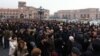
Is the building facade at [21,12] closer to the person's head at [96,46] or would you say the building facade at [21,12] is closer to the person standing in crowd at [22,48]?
the person standing in crowd at [22,48]

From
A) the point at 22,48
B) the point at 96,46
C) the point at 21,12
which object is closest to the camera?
the point at 96,46

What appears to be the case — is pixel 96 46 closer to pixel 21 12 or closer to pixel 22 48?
pixel 22 48

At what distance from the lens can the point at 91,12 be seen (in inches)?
6270

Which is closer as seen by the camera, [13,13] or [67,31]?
[67,31]

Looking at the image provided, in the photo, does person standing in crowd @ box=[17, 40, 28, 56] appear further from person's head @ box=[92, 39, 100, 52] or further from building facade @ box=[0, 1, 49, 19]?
building facade @ box=[0, 1, 49, 19]

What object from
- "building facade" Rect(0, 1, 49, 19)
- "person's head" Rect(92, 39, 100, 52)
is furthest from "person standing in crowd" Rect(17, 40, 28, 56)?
"building facade" Rect(0, 1, 49, 19)

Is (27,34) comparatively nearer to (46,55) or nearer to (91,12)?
(46,55)

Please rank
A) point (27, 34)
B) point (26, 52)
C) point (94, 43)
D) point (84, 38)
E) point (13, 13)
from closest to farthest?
point (94, 43) < point (26, 52) < point (84, 38) < point (27, 34) < point (13, 13)

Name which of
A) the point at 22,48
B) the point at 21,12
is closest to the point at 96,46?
the point at 22,48

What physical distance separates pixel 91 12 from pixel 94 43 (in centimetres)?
15337

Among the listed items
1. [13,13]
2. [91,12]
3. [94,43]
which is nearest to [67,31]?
[94,43]

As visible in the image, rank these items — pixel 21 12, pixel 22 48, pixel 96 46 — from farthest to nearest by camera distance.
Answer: pixel 21 12 → pixel 22 48 → pixel 96 46

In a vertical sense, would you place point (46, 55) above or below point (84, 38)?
below

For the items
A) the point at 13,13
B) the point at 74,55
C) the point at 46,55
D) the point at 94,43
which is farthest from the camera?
the point at 13,13
